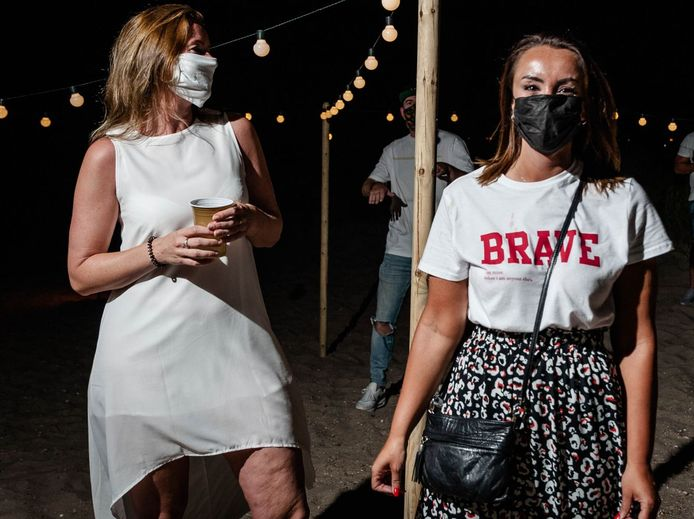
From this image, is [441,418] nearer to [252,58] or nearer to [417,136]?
[417,136]

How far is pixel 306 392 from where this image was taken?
5.56 m

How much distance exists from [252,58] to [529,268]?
70.7 feet

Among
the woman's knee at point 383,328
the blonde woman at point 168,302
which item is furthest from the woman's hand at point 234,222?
the woman's knee at point 383,328

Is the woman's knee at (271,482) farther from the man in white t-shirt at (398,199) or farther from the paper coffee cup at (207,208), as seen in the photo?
the man in white t-shirt at (398,199)

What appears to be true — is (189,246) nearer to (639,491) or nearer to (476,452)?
(476,452)

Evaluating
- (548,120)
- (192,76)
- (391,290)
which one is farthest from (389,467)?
(391,290)

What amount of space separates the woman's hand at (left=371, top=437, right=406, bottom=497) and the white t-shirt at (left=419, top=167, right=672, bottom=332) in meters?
0.40

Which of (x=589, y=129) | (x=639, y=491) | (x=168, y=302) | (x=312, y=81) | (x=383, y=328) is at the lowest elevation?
(x=383, y=328)

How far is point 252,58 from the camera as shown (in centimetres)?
2159

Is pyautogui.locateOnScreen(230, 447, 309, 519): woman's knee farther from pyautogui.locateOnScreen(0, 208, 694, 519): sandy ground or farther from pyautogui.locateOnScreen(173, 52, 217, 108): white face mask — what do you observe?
pyautogui.locateOnScreen(0, 208, 694, 519): sandy ground

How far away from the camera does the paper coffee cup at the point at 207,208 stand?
1.71 m

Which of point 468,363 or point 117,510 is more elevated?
point 468,363

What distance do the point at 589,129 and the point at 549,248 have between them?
0.37 m

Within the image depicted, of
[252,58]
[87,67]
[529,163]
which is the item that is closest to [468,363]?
[529,163]
